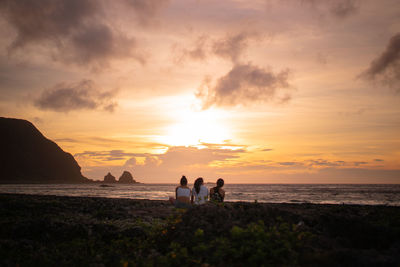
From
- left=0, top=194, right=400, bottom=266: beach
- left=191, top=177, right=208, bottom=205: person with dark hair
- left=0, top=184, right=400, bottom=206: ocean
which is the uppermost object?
left=191, top=177, right=208, bottom=205: person with dark hair

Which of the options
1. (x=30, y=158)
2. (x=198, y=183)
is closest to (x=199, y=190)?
(x=198, y=183)

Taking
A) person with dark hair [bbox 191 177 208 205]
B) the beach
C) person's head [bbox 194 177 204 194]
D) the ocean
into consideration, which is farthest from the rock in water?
the beach

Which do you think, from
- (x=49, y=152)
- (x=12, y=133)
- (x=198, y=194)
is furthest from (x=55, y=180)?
(x=198, y=194)

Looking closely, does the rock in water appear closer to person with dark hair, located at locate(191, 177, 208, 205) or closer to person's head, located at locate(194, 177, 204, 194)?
person with dark hair, located at locate(191, 177, 208, 205)

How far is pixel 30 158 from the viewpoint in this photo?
161375 millimetres

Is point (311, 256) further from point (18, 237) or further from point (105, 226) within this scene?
point (18, 237)

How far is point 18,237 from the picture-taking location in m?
9.69

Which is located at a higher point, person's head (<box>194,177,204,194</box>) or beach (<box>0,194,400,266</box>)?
person's head (<box>194,177,204,194</box>)

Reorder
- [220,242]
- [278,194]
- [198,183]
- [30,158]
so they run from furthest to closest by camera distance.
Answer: [30,158] < [278,194] < [198,183] < [220,242]

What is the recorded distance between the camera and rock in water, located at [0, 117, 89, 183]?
151875 mm

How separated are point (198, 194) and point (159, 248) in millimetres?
6183

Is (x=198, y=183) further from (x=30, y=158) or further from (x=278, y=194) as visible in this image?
(x=30, y=158)

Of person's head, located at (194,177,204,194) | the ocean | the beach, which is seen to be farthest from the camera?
the ocean

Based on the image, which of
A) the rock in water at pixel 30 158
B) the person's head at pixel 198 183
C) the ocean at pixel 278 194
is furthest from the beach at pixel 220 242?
the rock in water at pixel 30 158
